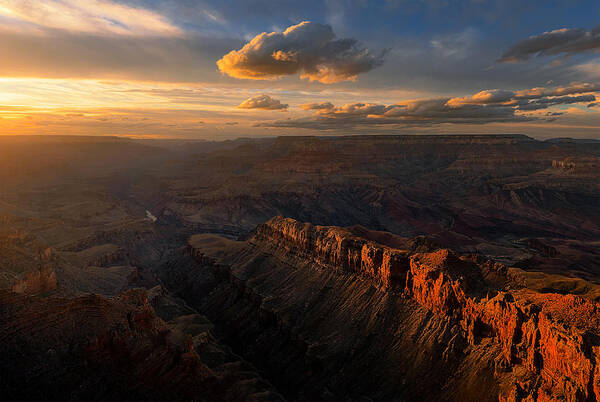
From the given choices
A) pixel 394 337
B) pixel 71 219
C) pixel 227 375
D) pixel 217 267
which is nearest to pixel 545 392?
pixel 394 337

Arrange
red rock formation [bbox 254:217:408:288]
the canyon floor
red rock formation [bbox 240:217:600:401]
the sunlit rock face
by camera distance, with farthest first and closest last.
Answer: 1. red rock formation [bbox 254:217:408:288]
2. the sunlit rock face
3. the canyon floor
4. red rock formation [bbox 240:217:600:401]

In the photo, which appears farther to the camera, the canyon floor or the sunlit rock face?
the sunlit rock face

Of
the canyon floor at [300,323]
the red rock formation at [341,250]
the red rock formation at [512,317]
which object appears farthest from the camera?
the red rock formation at [341,250]

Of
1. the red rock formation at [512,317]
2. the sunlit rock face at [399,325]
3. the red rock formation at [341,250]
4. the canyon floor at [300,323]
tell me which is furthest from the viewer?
the red rock formation at [341,250]

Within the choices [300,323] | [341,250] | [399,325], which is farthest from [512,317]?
[300,323]

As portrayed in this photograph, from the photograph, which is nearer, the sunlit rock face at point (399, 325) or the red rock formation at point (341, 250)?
the sunlit rock face at point (399, 325)

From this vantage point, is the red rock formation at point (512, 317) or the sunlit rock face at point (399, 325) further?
the sunlit rock face at point (399, 325)

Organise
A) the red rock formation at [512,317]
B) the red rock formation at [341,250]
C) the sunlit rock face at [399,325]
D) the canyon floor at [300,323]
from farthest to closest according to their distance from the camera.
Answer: the red rock formation at [341,250] < the sunlit rock face at [399,325] < the canyon floor at [300,323] < the red rock formation at [512,317]

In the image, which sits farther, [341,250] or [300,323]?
[341,250]

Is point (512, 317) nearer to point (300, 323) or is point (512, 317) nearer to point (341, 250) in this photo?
point (341, 250)

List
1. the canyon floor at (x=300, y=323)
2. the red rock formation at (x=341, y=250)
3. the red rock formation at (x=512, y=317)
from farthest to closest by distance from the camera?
the red rock formation at (x=341, y=250)
the canyon floor at (x=300, y=323)
the red rock formation at (x=512, y=317)

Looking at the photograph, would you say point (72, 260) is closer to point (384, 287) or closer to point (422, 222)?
point (384, 287)
